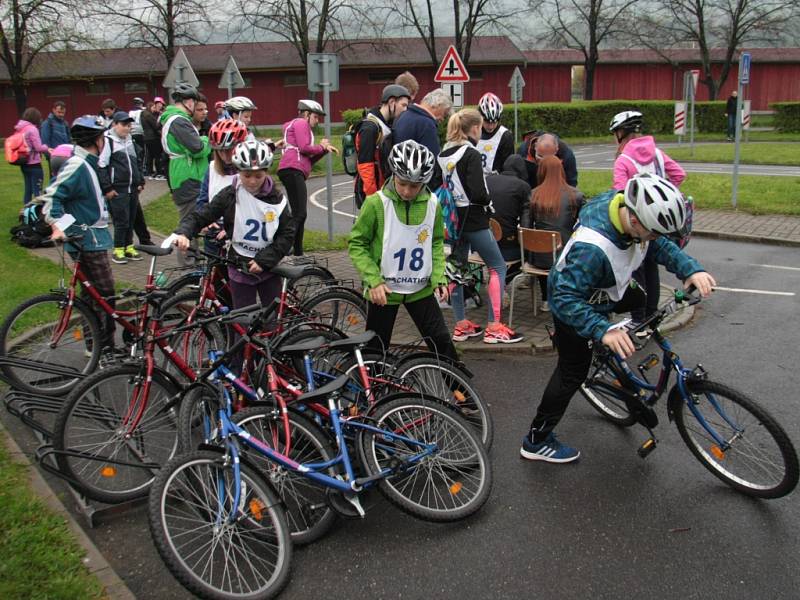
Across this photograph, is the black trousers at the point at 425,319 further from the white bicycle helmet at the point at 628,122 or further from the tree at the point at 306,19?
the tree at the point at 306,19

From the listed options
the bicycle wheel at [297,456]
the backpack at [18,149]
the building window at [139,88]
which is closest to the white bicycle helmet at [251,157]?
the bicycle wheel at [297,456]

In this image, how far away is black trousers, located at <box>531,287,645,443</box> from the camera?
4.29 meters

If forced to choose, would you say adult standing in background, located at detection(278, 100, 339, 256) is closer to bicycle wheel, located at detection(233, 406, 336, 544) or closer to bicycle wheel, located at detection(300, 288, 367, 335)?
bicycle wheel, located at detection(300, 288, 367, 335)

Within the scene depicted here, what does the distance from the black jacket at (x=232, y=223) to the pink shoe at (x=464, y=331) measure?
216cm

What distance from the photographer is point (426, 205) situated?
15.7 ft

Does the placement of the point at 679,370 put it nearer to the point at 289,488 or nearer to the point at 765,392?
the point at 765,392

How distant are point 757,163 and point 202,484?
22.8 metres

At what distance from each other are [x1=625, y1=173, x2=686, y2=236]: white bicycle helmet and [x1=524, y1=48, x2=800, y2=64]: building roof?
4884 cm

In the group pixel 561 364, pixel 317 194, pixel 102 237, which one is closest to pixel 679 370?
pixel 561 364

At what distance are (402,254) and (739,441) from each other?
229cm

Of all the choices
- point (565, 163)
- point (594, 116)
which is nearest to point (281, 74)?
point (594, 116)

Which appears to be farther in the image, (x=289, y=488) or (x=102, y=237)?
(x=102, y=237)

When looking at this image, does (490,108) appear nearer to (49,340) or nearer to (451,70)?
(451,70)

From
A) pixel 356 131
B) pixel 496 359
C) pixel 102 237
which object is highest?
pixel 356 131
